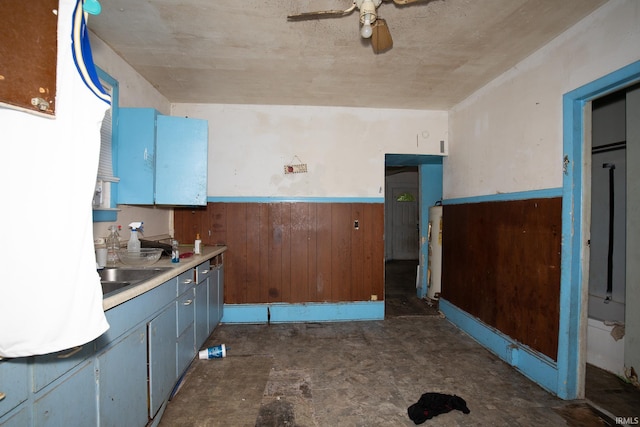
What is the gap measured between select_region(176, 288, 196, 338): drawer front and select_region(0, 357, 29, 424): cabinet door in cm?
108

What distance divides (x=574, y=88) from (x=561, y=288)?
145cm

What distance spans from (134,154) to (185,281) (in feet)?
3.93

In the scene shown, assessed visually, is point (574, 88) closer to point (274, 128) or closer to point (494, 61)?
point (494, 61)

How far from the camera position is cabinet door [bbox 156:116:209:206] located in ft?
8.15

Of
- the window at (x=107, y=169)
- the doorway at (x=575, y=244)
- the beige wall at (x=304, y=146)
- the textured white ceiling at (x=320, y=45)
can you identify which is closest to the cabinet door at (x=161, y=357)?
the window at (x=107, y=169)

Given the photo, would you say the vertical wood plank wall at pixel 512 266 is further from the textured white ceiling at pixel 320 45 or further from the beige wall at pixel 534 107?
the textured white ceiling at pixel 320 45

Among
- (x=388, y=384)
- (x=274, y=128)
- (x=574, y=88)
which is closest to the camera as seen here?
(x=574, y=88)

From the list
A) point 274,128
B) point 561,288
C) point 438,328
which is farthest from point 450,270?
point 274,128

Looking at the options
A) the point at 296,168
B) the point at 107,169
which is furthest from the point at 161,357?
the point at 296,168

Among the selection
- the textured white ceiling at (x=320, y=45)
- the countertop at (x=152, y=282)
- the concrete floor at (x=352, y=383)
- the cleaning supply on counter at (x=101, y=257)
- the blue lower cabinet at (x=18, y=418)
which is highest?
the textured white ceiling at (x=320, y=45)

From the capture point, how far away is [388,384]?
2.15m

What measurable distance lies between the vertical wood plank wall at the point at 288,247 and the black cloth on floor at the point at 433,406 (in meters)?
1.59

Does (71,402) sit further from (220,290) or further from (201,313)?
(220,290)

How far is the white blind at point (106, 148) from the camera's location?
2.12 meters
